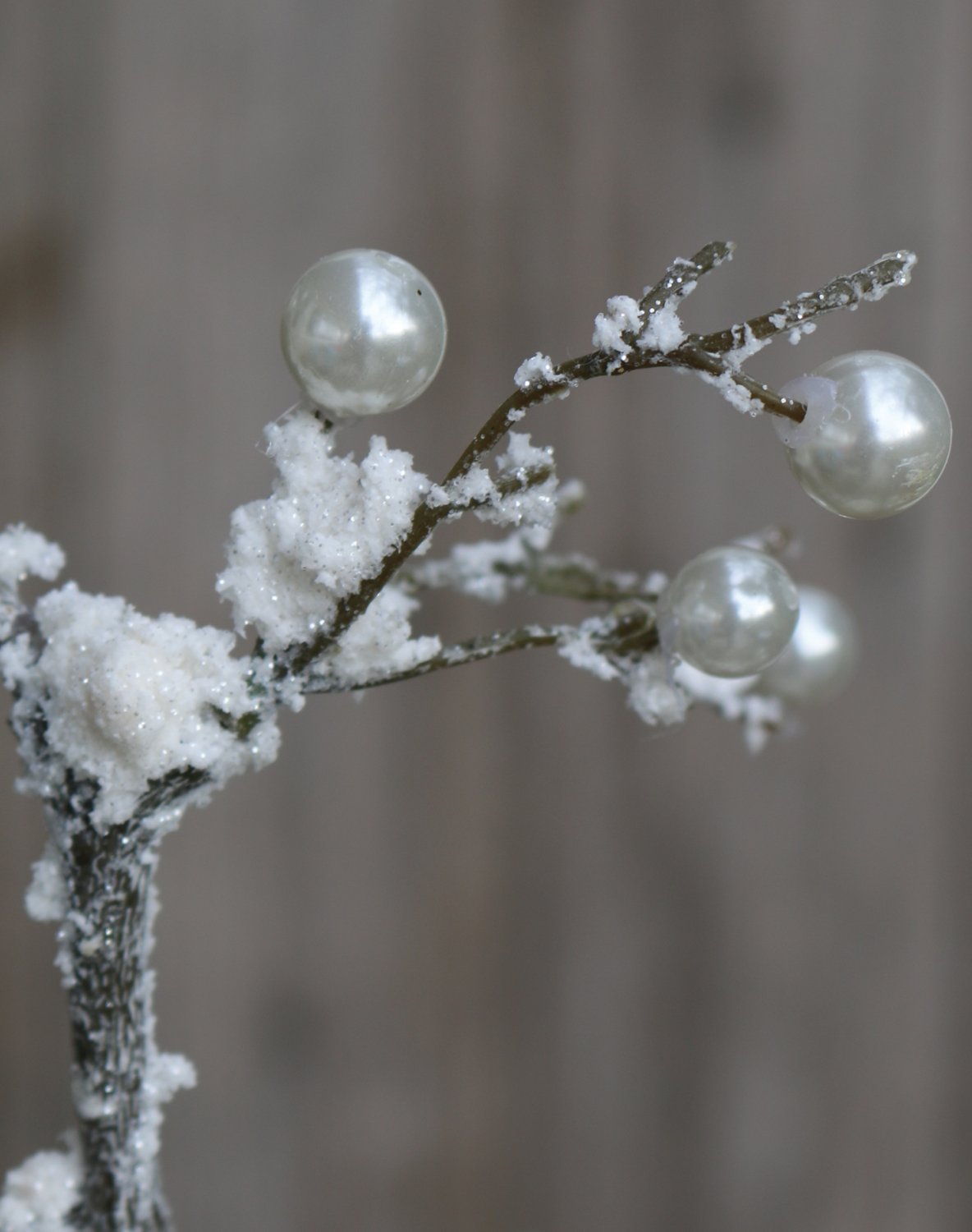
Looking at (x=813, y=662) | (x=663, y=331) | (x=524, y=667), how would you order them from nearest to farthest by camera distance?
(x=663, y=331), (x=813, y=662), (x=524, y=667)

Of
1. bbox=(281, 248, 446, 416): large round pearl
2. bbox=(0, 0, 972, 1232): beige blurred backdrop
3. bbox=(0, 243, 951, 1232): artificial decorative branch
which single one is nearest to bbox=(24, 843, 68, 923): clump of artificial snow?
bbox=(0, 243, 951, 1232): artificial decorative branch

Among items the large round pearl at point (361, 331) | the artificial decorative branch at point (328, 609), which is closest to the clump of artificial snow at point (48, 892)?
the artificial decorative branch at point (328, 609)

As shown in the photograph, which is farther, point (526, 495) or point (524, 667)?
point (524, 667)

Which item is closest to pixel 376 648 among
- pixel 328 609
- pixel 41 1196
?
pixel 328 609

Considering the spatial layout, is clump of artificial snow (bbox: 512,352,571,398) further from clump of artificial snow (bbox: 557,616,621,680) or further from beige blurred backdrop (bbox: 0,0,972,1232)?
beige blurred backdrop (bbox: 0,0,972,1232)

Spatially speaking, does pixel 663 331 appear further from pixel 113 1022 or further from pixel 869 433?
pixel 113 1022

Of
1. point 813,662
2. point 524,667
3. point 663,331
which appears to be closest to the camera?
point 663,331

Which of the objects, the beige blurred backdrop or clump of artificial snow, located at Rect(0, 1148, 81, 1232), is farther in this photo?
the beige blurred backdrop
